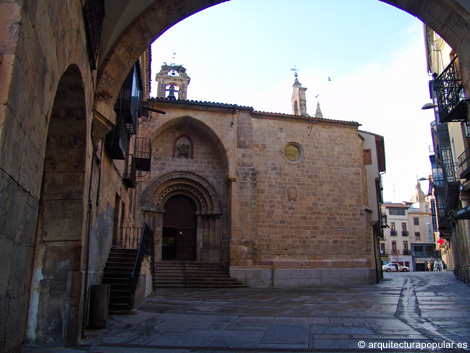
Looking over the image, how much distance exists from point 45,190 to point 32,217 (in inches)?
84.2

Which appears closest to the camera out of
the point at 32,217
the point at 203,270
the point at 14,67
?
the point at 14,67

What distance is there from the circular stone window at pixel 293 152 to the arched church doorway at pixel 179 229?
5.11 meters

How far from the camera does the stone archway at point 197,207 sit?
16.7 m

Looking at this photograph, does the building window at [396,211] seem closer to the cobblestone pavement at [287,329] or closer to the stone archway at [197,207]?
the stone archway at [197,207]

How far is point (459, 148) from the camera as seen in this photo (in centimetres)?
1641

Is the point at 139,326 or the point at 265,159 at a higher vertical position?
the point at 265,159

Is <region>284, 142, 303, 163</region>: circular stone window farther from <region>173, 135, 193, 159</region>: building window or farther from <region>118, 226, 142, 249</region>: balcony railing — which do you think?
<region>118, 226, 142, 249</region>: balcony railing

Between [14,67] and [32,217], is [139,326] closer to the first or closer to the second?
[32,217]

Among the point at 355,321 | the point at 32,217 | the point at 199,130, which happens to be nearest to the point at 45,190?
the point at 32,217

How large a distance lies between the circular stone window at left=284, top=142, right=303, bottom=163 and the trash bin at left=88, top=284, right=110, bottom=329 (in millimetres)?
13340

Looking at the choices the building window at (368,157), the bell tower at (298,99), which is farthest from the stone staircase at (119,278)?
the bell tower at (298,99)

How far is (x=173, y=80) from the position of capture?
850 inches

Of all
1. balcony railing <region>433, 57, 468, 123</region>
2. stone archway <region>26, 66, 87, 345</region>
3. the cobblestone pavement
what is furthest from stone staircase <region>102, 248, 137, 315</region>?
balcony railing <region>433, 57, 468, 123</region>

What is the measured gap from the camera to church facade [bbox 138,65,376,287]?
16.7 m
